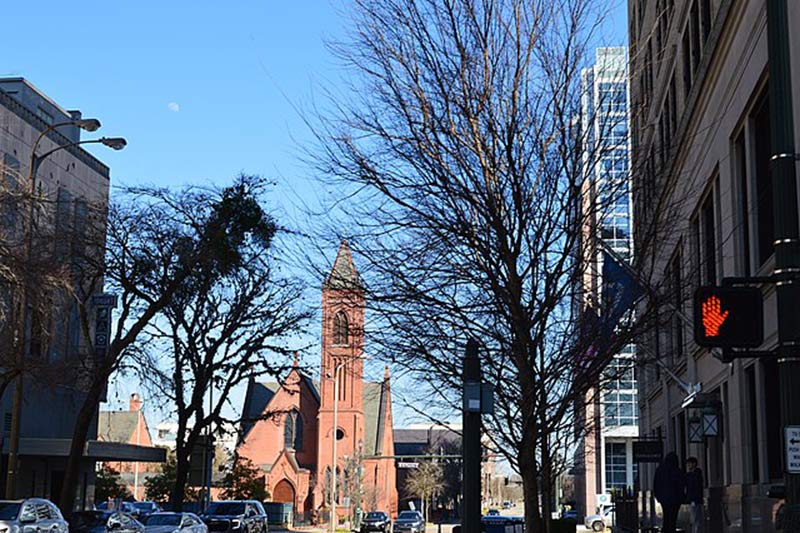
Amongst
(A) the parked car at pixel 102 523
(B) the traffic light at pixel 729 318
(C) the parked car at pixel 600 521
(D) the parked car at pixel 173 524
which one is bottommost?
(C) the parked car at pixel 600 521

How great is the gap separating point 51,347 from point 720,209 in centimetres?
2429

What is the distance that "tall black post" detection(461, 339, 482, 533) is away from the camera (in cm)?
1322

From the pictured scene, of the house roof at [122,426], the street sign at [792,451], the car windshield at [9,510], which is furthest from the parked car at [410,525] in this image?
the house roof at [122,426]

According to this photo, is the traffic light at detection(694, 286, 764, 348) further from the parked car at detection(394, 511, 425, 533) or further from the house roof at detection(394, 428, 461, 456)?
the house roof at detection(394, 428, 461, 456)

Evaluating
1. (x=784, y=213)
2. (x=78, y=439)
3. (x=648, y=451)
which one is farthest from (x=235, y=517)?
(x=784, y=213)

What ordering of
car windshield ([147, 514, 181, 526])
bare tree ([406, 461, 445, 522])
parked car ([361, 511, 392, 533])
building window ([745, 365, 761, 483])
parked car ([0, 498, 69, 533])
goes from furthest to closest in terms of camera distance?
bare tree ([406, 461, 445, 522]) < parked car ([361, 511, 392, 533]) < car windshield ([147, 514, 181, 526]) < parked car ([0, 498, 69, 533]) < building window ([745, 365, 761, 483])

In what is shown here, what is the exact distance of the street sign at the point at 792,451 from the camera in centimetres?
766

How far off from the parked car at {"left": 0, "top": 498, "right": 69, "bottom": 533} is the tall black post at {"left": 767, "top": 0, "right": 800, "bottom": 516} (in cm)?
1911

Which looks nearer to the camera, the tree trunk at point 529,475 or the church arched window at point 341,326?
the church arched window at point 341,326

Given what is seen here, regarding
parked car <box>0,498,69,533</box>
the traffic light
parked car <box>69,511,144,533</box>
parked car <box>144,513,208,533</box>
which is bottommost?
parked car <box>144,513,208,533</box>

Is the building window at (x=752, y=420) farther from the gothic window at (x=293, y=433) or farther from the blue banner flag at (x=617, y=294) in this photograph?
the gothic window at (x=293, y=433)

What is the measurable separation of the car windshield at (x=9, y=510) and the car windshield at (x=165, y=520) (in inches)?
367

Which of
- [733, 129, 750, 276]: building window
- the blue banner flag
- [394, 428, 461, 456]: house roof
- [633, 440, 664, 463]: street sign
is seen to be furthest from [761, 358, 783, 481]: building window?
[394, 428, 461, 456]: house roof

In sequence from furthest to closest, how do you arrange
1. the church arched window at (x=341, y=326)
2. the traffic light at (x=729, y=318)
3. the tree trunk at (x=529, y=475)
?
the tree trunk at (x=529, y=475), the church arched window at (x=341, y=326), the traffic light at (x=729, y=318)
